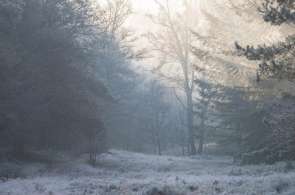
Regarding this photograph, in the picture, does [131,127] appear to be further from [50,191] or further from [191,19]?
[50,191]

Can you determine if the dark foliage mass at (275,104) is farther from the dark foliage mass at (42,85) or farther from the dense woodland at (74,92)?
the dark foliage mass at (42,85)

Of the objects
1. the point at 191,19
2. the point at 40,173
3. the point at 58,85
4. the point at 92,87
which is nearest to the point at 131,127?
the point at 191,19

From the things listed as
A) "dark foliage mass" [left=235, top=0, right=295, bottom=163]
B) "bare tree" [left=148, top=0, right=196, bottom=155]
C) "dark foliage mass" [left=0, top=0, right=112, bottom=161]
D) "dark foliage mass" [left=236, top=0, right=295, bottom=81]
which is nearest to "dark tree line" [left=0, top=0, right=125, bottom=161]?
"dark foliage mass" [left=0, top=0, right=112, bottom=161]

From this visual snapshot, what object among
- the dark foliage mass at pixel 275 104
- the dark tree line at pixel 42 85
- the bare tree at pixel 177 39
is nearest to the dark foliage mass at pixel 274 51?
the dark foliage mass at pixel 275 104

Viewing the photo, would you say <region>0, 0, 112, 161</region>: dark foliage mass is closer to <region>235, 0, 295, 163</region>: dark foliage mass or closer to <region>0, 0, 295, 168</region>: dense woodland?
<region>0, 0, 295, 168</region>: dense woodland

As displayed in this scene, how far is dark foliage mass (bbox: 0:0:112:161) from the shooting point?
100ft

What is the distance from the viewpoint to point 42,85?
32.3 meters

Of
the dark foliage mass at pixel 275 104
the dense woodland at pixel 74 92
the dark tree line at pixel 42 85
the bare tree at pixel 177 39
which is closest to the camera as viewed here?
the dark foliage mass at pixel 275 104

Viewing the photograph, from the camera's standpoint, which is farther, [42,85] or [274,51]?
[42,85]

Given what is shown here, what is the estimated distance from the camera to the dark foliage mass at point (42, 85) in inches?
1201

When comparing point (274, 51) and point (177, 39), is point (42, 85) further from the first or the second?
point (177, 39)

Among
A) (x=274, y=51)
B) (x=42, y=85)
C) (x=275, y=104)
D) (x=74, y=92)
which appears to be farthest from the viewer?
(x=74, y=92)

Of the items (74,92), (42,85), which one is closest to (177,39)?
(74,92)

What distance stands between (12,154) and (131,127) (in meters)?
33.7
